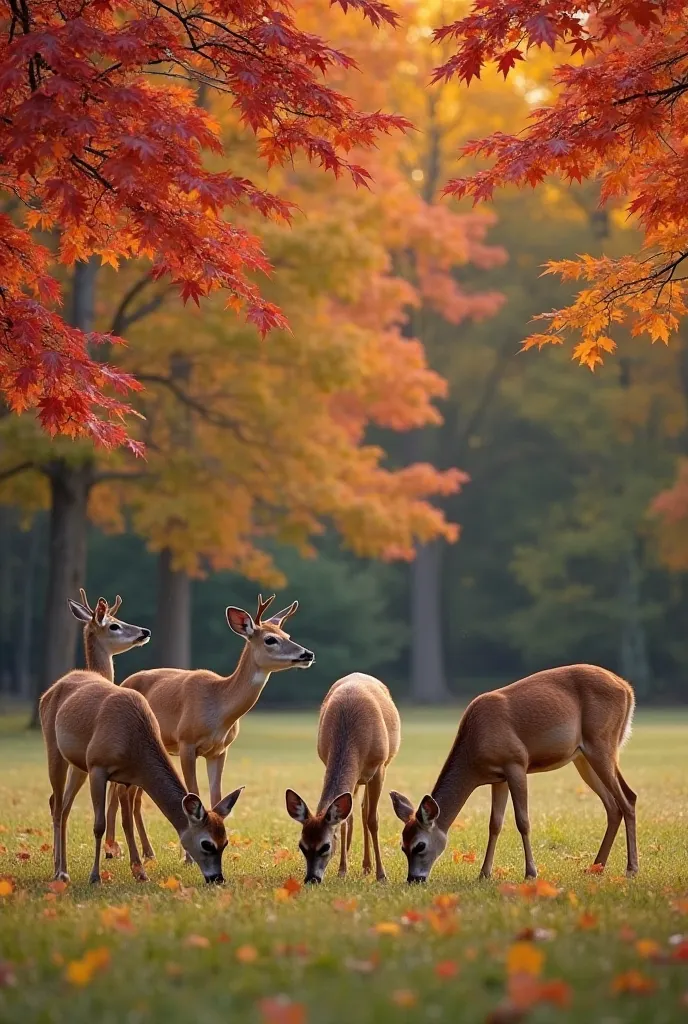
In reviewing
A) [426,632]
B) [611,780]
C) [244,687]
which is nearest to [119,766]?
[244,687]

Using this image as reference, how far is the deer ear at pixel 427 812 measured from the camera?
8.41 meters

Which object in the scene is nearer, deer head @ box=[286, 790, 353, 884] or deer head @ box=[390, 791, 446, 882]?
deer head @ box=[286, 790, 353, 884]

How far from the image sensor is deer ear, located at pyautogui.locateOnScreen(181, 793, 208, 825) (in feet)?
26.9

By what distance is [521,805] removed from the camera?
8.79m

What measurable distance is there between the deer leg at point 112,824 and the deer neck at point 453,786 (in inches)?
97.3

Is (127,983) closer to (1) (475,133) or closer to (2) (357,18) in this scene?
(2) (357,18)

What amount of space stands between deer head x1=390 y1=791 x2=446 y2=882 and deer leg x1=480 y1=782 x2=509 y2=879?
37cm

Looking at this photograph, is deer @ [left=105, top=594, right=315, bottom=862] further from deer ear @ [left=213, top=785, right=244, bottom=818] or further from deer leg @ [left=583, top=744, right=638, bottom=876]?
deer leg @ [left=583, top=744, right=638, bottom=876]

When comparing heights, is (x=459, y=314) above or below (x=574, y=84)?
above

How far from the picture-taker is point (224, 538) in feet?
81.6

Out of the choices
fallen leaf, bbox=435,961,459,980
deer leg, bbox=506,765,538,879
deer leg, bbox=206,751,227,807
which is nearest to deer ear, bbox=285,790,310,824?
deer leg, bbox=506,765,538,879

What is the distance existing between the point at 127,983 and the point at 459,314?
108ft

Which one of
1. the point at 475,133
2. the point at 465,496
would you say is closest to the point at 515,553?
the point at 465,496

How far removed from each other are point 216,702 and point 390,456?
32.7 metres
